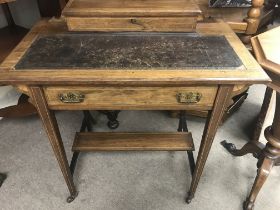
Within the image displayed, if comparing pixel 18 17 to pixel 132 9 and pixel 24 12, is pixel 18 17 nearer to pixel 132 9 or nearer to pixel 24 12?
pixel 24 12

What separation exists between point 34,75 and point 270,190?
1.35 m

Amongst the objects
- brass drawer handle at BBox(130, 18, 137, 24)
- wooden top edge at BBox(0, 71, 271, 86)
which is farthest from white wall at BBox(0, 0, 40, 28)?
wooden top edge at BBox(0, 71, 271, 86)

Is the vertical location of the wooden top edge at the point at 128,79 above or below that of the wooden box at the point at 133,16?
below

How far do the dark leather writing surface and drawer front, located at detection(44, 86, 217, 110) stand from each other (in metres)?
0.08

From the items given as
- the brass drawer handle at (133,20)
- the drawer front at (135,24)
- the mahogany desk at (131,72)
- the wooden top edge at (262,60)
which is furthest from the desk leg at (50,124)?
the wooden top edge at (262,60)

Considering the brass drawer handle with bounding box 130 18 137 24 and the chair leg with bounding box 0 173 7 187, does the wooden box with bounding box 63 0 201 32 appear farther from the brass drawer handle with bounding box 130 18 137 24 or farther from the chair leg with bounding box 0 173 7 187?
the chair leg with bounding box 0 173 7 187

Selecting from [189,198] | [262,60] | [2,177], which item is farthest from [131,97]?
[2,177]

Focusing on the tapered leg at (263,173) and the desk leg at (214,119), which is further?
the tapered leg at (263,173)

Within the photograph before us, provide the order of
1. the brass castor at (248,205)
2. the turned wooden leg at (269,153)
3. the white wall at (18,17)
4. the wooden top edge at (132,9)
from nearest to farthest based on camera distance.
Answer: the wooden top edge at (132,9) → the turned wooden leg at (269,153) → the brass castor at (248,205) → the white wall at (18,17)

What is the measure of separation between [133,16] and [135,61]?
0.80ft

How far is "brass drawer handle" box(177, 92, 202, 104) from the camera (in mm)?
898

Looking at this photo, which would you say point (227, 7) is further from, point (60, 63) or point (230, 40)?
point (60, 63)

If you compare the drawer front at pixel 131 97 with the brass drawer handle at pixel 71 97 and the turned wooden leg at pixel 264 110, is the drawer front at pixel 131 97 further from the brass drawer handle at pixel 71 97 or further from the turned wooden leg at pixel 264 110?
the turned wooden leg at pixel 264 110

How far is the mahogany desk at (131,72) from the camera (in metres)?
0.83
